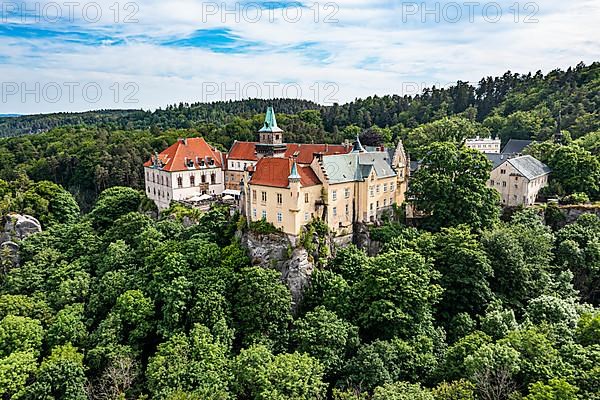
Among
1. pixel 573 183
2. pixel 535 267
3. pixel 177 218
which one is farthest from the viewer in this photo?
pixel 573 183

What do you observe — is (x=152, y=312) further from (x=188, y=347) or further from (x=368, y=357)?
(x=368, y=357)

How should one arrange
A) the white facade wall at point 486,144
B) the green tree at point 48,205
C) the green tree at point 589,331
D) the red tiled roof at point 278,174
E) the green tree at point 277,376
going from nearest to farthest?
1. the green tree at point 277,376
2. the green tree at point 589,331
3. the red tiled roof at point 278,174
4. the green tree at point 48,205
5. the white facade wall at point 486,144

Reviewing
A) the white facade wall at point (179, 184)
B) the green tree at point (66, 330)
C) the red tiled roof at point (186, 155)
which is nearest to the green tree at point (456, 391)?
the green tree at point (66, 330)

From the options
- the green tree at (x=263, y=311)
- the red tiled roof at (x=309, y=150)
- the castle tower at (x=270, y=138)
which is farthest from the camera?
the castle tower at (x=270, y=138)

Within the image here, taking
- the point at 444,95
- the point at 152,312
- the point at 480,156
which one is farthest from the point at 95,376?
the point at 444,95

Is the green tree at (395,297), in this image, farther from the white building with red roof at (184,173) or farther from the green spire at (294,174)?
the white building with red roof at (184,173)

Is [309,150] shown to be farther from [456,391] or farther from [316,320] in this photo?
[456,391]

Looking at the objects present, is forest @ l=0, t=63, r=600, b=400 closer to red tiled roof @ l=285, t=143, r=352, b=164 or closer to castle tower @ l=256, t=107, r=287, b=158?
red tiled roof @ l=285, t=143, r=352, b=164
